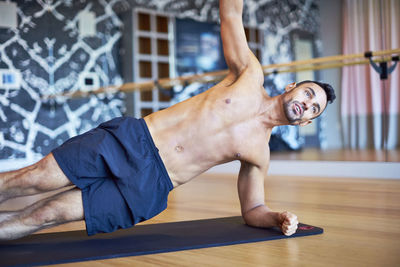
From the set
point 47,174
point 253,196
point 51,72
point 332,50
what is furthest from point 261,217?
point 332,50

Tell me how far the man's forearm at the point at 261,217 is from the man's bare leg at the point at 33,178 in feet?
2.70

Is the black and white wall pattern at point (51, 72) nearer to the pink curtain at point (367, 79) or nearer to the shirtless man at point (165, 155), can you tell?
the pink curtain at point (367, 79)

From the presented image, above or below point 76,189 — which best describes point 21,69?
above

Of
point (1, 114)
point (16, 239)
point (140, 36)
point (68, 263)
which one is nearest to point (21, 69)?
point (1, 114)

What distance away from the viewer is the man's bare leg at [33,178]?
175 cm

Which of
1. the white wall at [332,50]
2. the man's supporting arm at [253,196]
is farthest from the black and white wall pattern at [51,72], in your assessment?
the man's supporting arm at [253,196]

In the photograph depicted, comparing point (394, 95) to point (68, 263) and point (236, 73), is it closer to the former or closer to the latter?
point (236, 73)

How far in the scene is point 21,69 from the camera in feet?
17.4

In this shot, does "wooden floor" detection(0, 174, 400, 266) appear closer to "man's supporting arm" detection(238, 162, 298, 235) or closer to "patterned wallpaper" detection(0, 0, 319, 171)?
"man's supporting arm" detection(238, 162, 298, 235)

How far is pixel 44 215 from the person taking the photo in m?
1.73

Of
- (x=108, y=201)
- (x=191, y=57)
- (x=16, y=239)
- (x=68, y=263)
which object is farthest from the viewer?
(x=191, y=57)

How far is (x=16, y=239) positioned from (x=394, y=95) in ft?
17.0

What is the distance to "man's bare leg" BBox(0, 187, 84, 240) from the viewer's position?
1.74m

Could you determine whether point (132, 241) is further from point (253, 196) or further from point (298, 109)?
point (298, 109)
